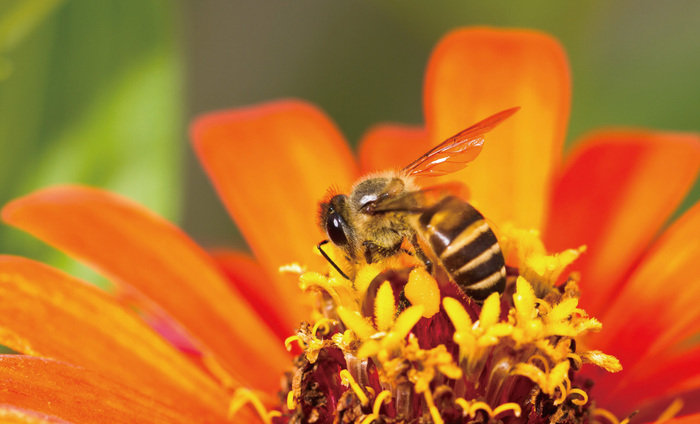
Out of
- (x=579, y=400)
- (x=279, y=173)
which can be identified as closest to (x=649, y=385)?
(x=579, y=400)

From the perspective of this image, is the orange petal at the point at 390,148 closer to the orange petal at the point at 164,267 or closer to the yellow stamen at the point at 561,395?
the orange petal at the point at 164,267

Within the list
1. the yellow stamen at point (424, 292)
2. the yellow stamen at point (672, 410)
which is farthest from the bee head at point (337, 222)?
the yellow stamen at point (672, 410)

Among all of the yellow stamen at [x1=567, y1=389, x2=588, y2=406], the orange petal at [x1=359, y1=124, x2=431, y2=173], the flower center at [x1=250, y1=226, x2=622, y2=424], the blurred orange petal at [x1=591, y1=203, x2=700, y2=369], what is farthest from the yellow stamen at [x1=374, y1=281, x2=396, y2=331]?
the orange petal at [x1=359, y1=124, x2=431, y2=173]

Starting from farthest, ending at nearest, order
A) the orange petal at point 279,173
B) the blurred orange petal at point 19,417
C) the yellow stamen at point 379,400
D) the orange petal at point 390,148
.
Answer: the orange petal at point 390,148, the orange petal at point 279,173, the yellow stamen at point 379,400, the blurred orange petal at point 19,417

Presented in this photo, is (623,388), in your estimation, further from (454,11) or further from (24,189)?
(454,11)

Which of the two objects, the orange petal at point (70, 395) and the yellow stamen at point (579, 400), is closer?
the orange petal at point (70, 395)

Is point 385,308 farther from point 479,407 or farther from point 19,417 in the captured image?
point 19,417
